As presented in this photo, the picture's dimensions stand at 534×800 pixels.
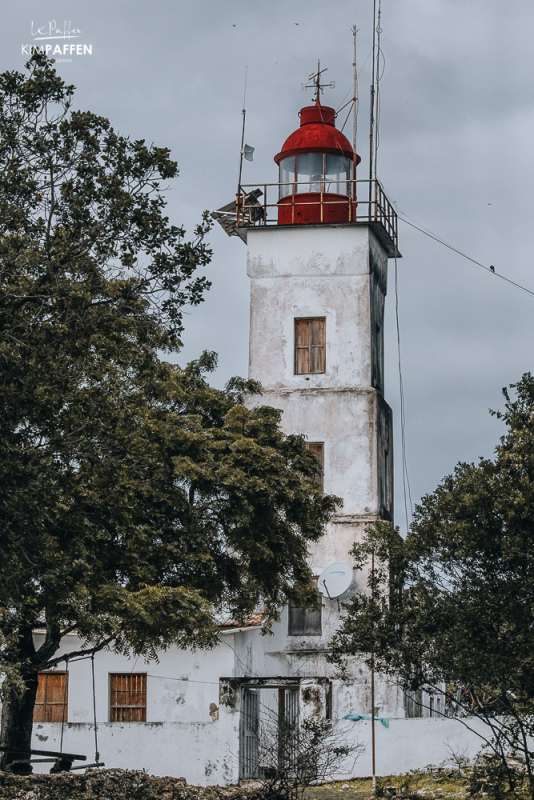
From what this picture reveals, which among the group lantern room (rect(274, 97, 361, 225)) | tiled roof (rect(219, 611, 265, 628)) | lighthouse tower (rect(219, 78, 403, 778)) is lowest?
tiled roof (rect(219, 611, 265, 628))

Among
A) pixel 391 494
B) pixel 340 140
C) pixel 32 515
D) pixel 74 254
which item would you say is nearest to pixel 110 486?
pixel 32 515

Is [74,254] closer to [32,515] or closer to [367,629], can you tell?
[32,515]

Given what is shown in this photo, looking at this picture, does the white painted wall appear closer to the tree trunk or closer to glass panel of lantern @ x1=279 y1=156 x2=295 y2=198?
glass panel of lantern @ x1=279 y1=156 x2=295 y2=198

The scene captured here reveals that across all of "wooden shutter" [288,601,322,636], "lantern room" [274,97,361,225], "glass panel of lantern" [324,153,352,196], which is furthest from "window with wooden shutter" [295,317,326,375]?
"wooden shutter" [288,601,322,636]

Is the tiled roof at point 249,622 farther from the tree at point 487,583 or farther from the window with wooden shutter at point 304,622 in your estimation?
the tree at point 487,583

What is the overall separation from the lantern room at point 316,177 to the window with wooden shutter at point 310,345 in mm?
3070

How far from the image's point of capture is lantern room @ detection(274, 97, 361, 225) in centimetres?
3262

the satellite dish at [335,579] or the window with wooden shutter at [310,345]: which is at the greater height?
the window with wooden shutter at [310,345]

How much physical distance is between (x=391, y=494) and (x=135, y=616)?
12997mm

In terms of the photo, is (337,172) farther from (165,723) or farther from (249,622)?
(165,723)

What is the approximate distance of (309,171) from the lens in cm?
3300

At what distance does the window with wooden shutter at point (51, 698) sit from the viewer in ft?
87.8

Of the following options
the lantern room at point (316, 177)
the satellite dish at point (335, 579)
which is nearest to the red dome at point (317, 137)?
the lantern room at point (316, 177)

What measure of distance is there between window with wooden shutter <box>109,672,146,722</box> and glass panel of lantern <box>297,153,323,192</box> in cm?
1443
